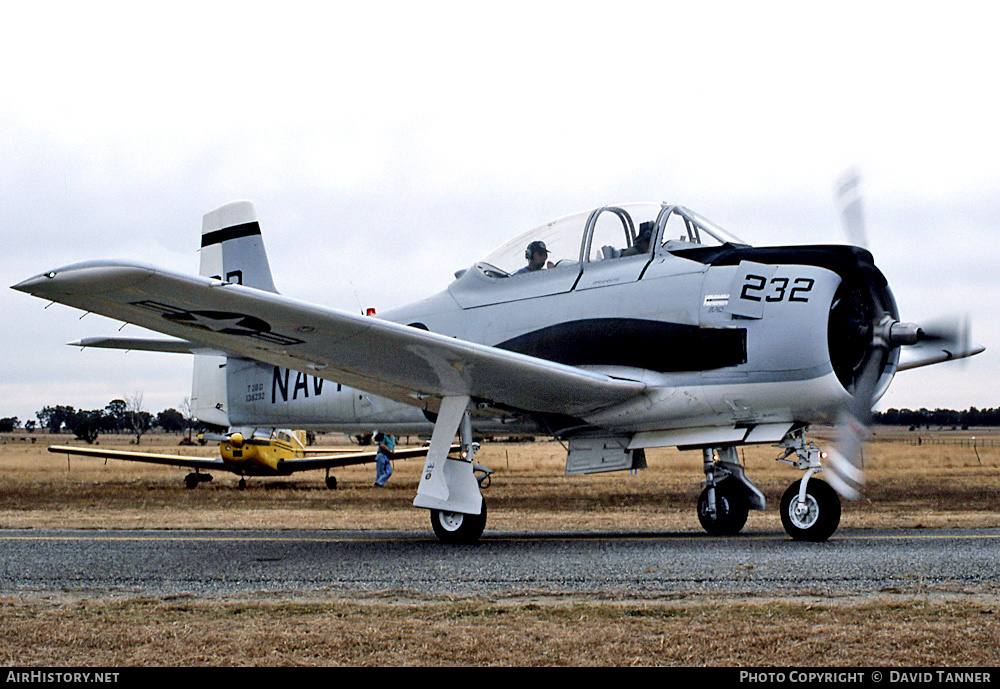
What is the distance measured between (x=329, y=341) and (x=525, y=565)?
2851 mm

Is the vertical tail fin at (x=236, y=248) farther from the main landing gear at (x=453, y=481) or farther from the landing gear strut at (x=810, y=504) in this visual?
the landing gear strut at (x=810, y=504)

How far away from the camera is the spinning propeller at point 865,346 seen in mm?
8508

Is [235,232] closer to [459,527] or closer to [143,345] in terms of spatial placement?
[143,345]

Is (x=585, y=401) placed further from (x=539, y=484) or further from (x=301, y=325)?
(x=539, y=484)

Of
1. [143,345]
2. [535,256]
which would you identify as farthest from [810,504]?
[143,345]

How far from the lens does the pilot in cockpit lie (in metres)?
9.87

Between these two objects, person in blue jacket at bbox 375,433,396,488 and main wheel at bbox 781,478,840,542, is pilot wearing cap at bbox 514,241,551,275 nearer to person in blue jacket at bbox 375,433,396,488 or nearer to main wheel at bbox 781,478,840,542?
main wheel at bbox 781,478,840,542

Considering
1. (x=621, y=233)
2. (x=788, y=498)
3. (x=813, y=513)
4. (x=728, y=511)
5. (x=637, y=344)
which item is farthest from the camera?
(x=728, y=511)

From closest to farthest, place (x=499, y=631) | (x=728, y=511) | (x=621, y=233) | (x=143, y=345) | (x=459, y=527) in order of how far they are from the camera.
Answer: (x=499, y=631), (x=459, y=527), (x=621, y=233), (x=728, y=511), (x=143, y=345)

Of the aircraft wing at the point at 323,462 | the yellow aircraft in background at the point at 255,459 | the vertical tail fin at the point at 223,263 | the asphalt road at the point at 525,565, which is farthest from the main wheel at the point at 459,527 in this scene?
the aircraft wing at the point at 323,462

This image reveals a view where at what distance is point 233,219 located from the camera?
48.9 feet

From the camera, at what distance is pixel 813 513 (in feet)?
29.2
